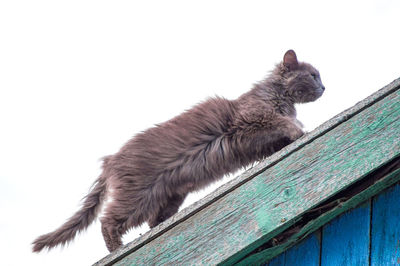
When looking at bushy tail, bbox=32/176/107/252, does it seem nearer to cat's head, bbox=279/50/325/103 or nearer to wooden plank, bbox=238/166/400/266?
wooden plank, bbox=238/166/400/266

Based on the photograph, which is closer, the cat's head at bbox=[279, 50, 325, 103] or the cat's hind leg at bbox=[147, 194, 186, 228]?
the cat's hind leg at bbox=[147, 194, 186, 228]

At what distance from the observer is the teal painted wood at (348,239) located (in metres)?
1.59

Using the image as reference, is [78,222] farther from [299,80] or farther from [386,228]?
[299,80]

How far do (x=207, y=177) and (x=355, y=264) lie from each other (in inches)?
53.7

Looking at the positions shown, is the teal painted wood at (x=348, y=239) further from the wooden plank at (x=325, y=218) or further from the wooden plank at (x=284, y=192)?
the wooden plank at (x=284, y=192)

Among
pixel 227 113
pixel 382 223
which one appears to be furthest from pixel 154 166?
pixel 382 223

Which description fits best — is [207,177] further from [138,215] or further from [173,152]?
[138,215]

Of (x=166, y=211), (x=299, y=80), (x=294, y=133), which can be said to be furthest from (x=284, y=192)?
(x=299, y=80)

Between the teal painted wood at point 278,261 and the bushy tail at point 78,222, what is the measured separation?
129 centimetres

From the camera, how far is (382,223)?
1597 millimetres

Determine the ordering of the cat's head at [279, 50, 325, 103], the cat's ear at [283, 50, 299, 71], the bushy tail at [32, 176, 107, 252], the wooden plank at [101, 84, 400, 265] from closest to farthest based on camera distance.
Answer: the wooden plank at [101, 84, 400, 265] < the bushy tail at [32, 176, 107, 252] < the cat's head at [279, 50, 325, 103] < the cat's ear at [283, 50, 299, 71]

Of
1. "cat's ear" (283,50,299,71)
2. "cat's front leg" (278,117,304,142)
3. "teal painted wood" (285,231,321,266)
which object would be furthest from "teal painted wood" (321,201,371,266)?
"cat's ear" (283,50,299,71)

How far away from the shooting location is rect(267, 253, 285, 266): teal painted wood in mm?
1695

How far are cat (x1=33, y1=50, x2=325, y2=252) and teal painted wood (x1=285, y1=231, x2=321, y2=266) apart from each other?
111cm
